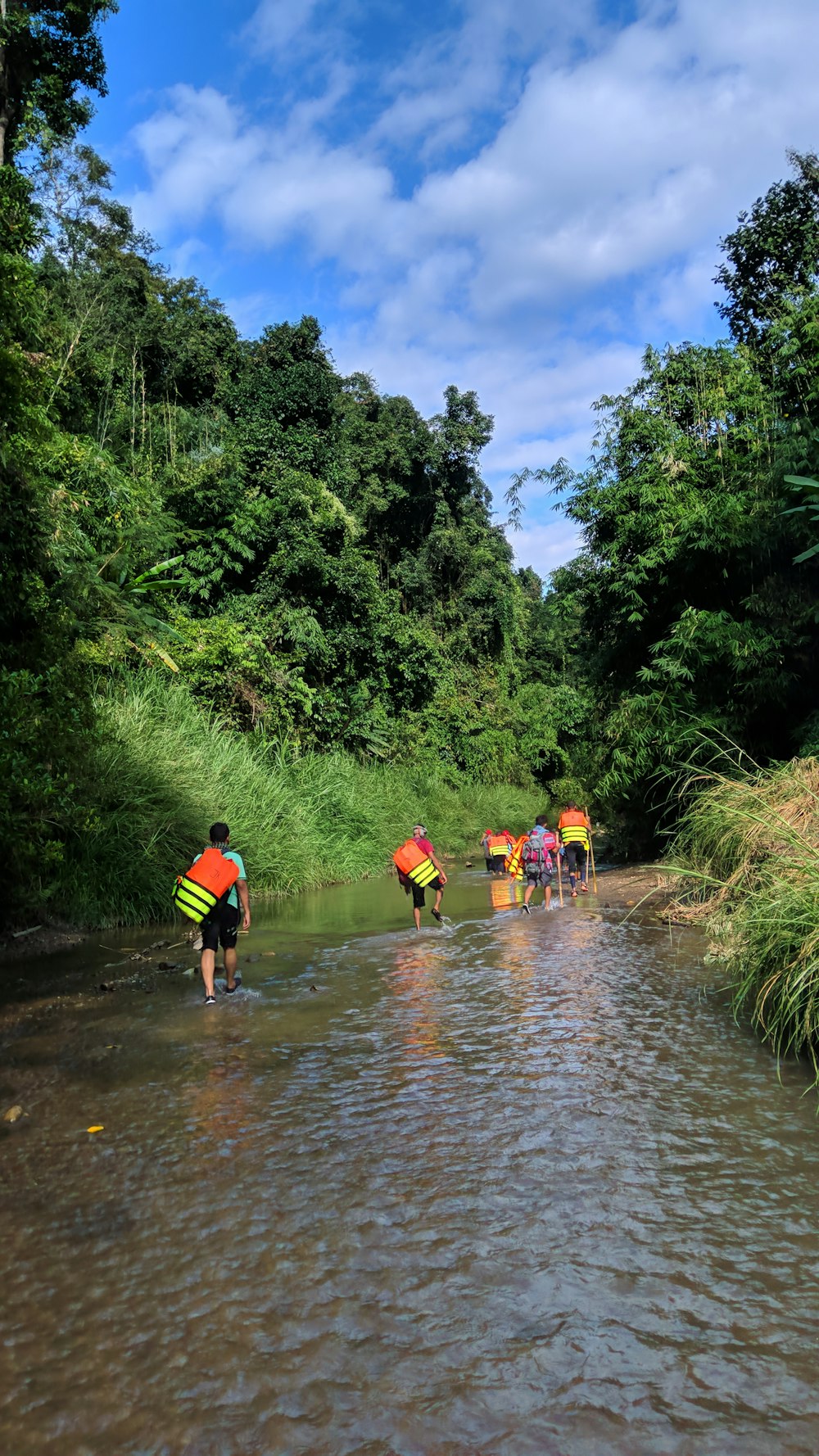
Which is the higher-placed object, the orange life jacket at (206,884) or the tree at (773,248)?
the tree at (773,248)

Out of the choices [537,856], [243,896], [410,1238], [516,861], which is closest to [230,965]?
[243,896]

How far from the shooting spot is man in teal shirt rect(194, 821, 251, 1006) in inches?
319

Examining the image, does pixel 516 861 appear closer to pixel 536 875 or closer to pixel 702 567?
pixel 536 875

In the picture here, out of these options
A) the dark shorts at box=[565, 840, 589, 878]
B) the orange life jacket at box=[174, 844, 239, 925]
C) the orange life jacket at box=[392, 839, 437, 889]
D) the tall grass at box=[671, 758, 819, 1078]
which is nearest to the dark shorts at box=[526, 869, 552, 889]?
the dark shorts at box=[565, 840, 589, 878]

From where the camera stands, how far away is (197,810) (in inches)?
545

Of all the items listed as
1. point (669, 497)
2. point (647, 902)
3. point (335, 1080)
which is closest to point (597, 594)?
point (669, 497)

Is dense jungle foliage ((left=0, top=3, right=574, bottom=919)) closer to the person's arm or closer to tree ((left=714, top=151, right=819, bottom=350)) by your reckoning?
the person's arm

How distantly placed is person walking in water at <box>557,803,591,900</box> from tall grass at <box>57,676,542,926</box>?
4938 millimetres

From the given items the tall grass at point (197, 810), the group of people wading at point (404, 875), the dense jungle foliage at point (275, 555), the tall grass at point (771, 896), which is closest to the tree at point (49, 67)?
the dense jungle foliage at point (275, 555)

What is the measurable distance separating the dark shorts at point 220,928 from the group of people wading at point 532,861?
4.17 metres

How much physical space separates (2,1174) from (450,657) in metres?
33.1

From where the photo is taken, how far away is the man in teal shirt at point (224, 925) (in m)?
8.10

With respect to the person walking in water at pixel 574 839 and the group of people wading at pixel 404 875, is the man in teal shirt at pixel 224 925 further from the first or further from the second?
the person walking in water at pixel 574 839

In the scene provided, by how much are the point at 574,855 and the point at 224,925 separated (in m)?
9.24
